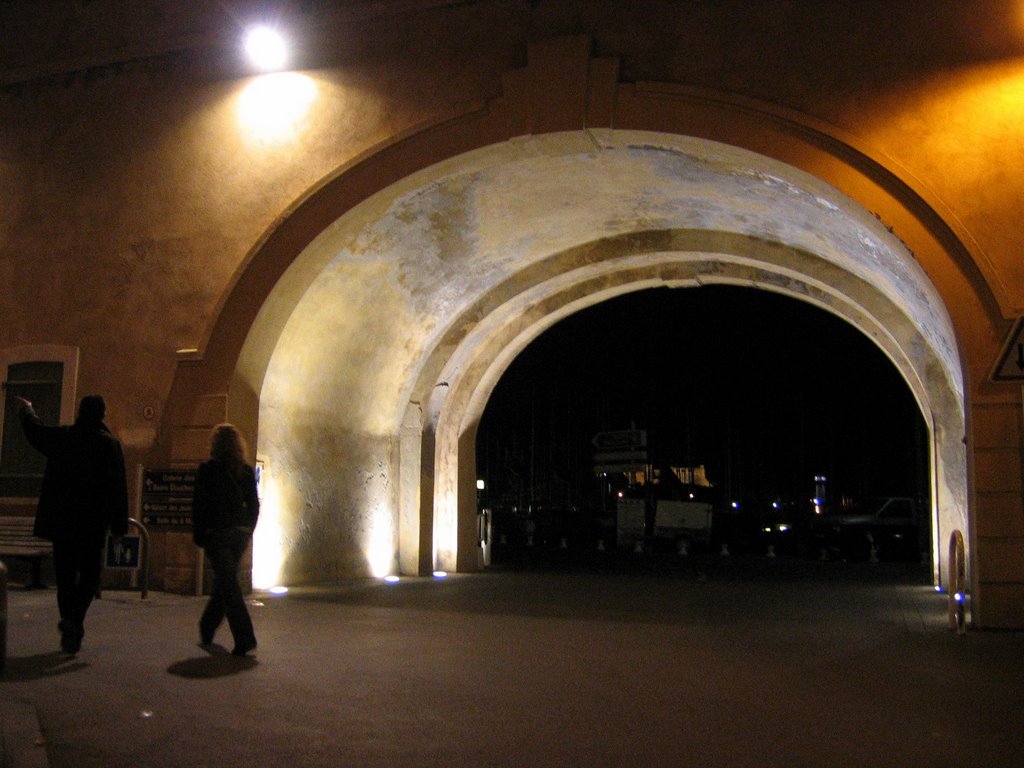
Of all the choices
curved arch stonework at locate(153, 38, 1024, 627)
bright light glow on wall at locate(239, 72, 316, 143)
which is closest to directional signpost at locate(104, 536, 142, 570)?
curved arch stonework at locate(153, 38, 1024, 627)

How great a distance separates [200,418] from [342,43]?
4.55 metres

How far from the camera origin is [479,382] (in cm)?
1691

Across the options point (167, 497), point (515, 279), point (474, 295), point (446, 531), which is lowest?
point (446, 531)

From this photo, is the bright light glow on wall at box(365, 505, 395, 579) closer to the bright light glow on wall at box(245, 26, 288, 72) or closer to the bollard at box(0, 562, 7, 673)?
the bright light glow on wall at box(245, 26, 288, 72)

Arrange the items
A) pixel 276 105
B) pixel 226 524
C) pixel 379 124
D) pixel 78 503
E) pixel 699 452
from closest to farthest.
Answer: pixel 78 503 < pixel 226 524 < pixel 379 124 < pixel 276 105 < pixel 699 452

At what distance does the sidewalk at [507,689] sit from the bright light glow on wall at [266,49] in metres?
6.16

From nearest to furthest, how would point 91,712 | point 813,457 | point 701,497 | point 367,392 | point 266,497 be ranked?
point 91,712 < point 266,497 < point 367,392 < point 701,497 < point 813,457

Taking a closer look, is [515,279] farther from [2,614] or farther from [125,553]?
[2,614]

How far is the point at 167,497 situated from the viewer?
1119 centimetres

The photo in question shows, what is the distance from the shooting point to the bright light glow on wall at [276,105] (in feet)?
37.6

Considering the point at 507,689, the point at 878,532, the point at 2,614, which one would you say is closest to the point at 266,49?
the point at 2,614

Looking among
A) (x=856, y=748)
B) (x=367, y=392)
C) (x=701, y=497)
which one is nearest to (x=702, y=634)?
(x=856, y=748)

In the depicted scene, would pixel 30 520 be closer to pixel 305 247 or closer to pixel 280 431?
pixel 280 431

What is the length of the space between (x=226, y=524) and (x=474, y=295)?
27.1 ft
